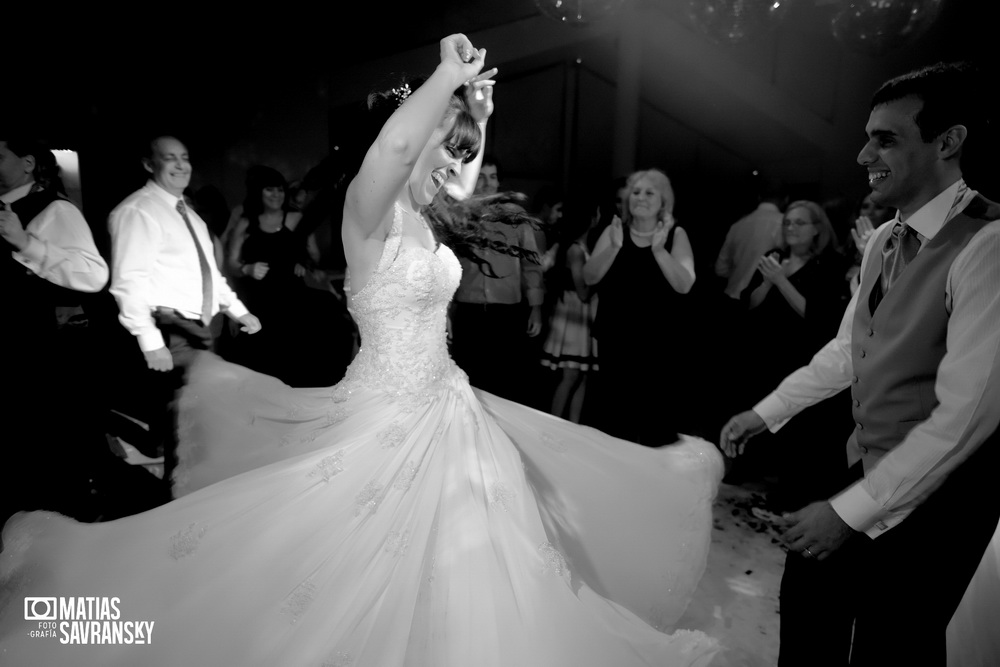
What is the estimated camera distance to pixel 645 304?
2.91m

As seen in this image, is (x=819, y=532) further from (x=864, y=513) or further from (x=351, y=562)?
(x=351, y=562)

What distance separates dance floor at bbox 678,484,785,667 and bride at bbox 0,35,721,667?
47 centimetres

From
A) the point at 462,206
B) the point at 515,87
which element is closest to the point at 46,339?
the point at 462,206

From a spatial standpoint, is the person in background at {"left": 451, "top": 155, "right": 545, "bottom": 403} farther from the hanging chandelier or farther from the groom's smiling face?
the groom's smiling face

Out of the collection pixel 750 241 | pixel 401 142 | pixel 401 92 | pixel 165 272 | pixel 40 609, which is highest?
pixel 401 92

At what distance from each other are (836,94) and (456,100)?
283 centimetres

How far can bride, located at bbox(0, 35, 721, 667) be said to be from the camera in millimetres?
1174

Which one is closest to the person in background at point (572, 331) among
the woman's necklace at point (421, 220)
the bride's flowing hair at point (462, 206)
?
the bride's flowing hair at point (462, 206)

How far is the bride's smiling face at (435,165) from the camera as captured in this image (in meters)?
1.52

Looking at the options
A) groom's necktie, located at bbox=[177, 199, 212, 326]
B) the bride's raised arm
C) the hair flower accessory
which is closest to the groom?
the bride's raised arm

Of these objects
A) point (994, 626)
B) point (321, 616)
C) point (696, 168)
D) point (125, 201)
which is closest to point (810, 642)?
Result: point (994, 626)

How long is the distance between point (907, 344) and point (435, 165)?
3.62 ft

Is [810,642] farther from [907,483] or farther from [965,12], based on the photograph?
[965,12]

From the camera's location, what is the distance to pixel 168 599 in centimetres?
121
